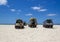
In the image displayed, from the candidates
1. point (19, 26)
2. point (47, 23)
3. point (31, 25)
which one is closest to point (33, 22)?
point (31, 25)

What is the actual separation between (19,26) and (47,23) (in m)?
7.88

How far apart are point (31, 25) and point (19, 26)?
634cm

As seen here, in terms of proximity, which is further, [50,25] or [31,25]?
[31,25]

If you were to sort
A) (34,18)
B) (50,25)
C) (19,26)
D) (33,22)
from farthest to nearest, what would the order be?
(34,18)
(33,22)
(50,25)
(19,26)

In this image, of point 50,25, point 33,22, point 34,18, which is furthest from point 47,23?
point 34,18

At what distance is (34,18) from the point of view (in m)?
38.8

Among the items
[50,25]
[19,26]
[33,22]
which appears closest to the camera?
[19,26]

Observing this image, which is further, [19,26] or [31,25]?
[31,25]

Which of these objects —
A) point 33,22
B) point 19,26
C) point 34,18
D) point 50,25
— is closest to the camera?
point 19,26

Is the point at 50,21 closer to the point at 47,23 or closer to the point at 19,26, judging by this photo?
the point at 47,23

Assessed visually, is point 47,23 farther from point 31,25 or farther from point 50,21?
point 31,25

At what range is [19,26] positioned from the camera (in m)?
29.2

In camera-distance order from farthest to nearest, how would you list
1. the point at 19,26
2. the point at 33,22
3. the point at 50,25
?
the point at 33,22 → the point at 50,25 → the point at 19,26

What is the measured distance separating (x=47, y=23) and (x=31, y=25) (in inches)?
165
